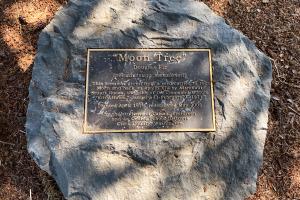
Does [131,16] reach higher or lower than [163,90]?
higher

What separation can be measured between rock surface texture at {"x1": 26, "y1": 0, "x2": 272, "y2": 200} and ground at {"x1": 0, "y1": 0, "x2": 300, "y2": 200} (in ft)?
1.76

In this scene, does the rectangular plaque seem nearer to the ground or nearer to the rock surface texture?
the rock surface texture

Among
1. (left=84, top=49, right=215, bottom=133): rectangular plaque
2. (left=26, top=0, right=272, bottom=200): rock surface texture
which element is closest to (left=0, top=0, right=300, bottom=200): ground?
(left=26, top=0, right=272, bottom=200): rock surface texture

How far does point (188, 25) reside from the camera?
Answer: 12.7 feet

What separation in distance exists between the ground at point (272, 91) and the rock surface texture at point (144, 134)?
21.1 inches

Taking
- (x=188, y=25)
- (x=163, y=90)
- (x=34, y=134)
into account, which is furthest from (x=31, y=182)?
(x=188, y=25)

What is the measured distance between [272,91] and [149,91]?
1566 millimetres

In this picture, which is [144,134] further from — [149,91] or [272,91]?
[272,91]

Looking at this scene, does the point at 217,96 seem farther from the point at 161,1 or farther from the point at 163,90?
the point at 161,1

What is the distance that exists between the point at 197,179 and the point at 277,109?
142 centimetres

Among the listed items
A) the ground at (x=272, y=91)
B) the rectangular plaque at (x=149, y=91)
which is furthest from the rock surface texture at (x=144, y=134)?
the ground at (x=272, y=91)

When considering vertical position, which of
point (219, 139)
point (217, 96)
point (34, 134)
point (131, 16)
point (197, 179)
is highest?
point (131, 16)

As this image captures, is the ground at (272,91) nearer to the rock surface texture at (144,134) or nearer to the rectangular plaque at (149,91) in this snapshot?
the rock surface texture at (144,134)

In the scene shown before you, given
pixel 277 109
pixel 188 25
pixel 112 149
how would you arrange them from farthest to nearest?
pixel 277 109
pixel 188 25
pixel 112 149
